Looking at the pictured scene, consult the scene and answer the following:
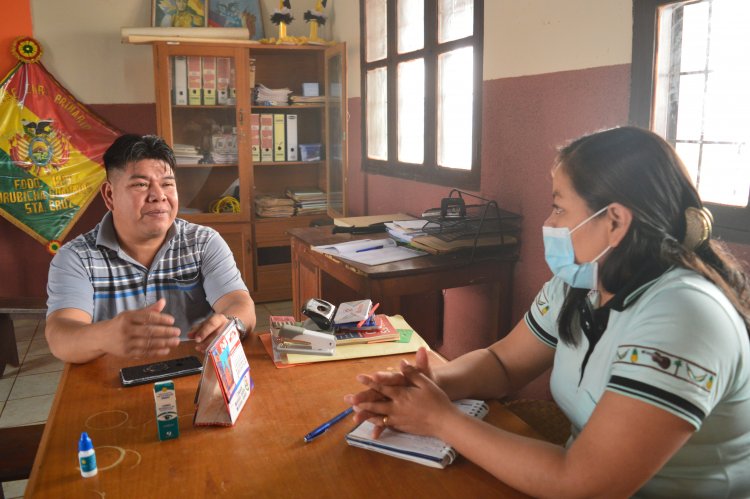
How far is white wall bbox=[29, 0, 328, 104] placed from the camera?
178 inches

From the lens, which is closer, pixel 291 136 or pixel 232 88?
pixel 232 88

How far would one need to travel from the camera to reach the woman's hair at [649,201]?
3.64ft

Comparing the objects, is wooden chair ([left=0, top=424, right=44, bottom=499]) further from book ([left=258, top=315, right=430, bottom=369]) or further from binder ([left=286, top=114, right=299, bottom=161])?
binder ([left=286, top=114, right=299, bottom=161])

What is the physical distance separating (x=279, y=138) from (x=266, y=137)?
10cm

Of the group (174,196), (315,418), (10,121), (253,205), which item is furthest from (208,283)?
(10,121)

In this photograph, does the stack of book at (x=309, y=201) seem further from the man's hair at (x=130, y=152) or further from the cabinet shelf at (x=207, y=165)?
the man's hair at (x=130, y=152)

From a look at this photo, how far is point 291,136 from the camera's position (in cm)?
485

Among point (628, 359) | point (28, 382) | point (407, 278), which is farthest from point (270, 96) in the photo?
point (628, 359)

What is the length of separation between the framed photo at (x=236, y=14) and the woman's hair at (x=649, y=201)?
4146 mm

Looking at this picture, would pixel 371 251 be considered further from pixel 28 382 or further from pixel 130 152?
pixel 28 382

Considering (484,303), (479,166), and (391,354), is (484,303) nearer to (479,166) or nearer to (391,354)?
(479,166)

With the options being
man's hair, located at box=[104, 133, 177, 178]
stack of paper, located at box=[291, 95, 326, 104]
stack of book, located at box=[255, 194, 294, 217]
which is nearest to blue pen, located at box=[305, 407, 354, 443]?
man's hair, located at box=[104, 133, 177, 178]

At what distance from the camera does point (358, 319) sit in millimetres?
1656

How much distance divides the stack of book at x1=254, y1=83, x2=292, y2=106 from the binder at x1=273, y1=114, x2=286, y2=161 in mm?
101
